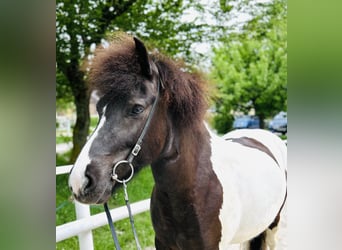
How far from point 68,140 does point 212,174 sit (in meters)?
0.82

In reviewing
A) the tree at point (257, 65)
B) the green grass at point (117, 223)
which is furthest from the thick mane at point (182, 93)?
the tree at point (257, 65)

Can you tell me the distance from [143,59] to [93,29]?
0.77 metres

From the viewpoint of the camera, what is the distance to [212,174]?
2.28 feet

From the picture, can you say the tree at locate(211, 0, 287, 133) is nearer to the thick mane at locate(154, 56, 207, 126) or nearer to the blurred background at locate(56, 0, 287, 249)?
the blurred background at locate(56, 0, 287, 249)

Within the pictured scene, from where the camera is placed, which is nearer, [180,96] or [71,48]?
[180,96]

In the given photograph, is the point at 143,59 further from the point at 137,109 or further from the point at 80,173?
the point at 80,173

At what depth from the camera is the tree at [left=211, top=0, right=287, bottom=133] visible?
7.11 feet

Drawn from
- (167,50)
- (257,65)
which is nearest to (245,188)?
(167,50)

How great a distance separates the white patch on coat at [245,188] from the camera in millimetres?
730

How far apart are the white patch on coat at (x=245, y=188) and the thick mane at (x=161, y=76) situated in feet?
0.42

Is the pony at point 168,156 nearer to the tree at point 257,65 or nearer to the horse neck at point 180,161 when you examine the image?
the horse neck at point 180,161

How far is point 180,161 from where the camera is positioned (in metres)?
0.64
